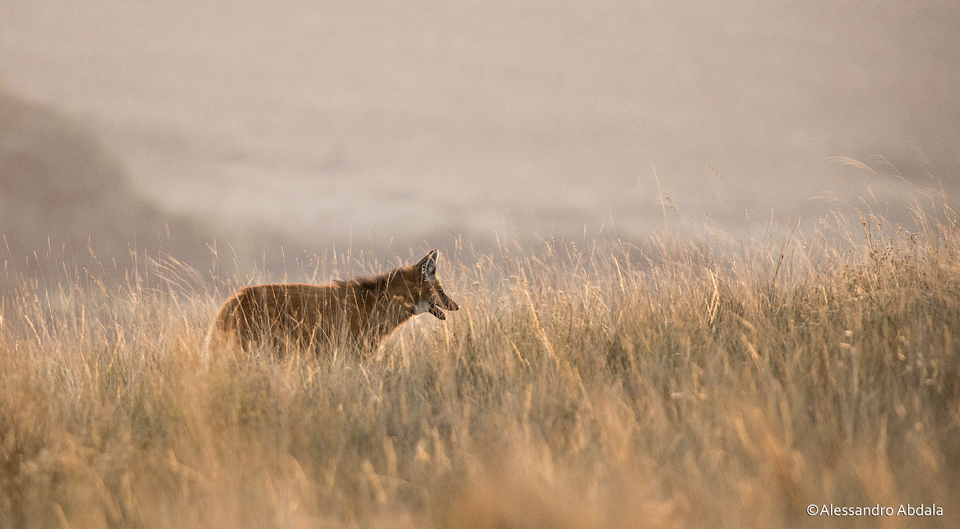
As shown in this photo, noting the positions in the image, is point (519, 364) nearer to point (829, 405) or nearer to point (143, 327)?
point (829, 405)

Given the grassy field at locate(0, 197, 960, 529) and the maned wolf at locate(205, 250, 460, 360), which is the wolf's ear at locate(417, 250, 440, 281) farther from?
the grassy field at locate(0, 197, 960, 529)

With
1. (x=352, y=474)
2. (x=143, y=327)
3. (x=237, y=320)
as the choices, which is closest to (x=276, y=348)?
(x=237, y=320)

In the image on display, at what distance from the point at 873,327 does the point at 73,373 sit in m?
6.68

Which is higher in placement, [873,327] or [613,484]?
[873,327]

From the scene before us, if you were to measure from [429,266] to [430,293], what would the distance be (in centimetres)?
58

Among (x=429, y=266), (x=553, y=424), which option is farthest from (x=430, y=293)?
(x=553, y=424)

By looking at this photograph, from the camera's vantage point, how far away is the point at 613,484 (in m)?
2.27

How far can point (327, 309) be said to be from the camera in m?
5.81

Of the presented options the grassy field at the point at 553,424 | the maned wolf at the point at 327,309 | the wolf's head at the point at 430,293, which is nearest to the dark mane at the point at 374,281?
the maned wolf at the point at 327,309

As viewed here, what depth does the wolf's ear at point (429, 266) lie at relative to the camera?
607 cm

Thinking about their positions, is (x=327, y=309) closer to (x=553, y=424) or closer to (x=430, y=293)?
(x=430, y=293)

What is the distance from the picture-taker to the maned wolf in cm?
521

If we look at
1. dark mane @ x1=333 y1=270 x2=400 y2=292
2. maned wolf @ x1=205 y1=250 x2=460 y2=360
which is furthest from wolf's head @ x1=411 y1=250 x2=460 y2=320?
dark mane @ x1=333 y1=270 x2=400 y2=292

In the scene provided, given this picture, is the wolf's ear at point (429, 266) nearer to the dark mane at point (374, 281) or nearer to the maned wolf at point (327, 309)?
the maned wolf at point (327, 309)
